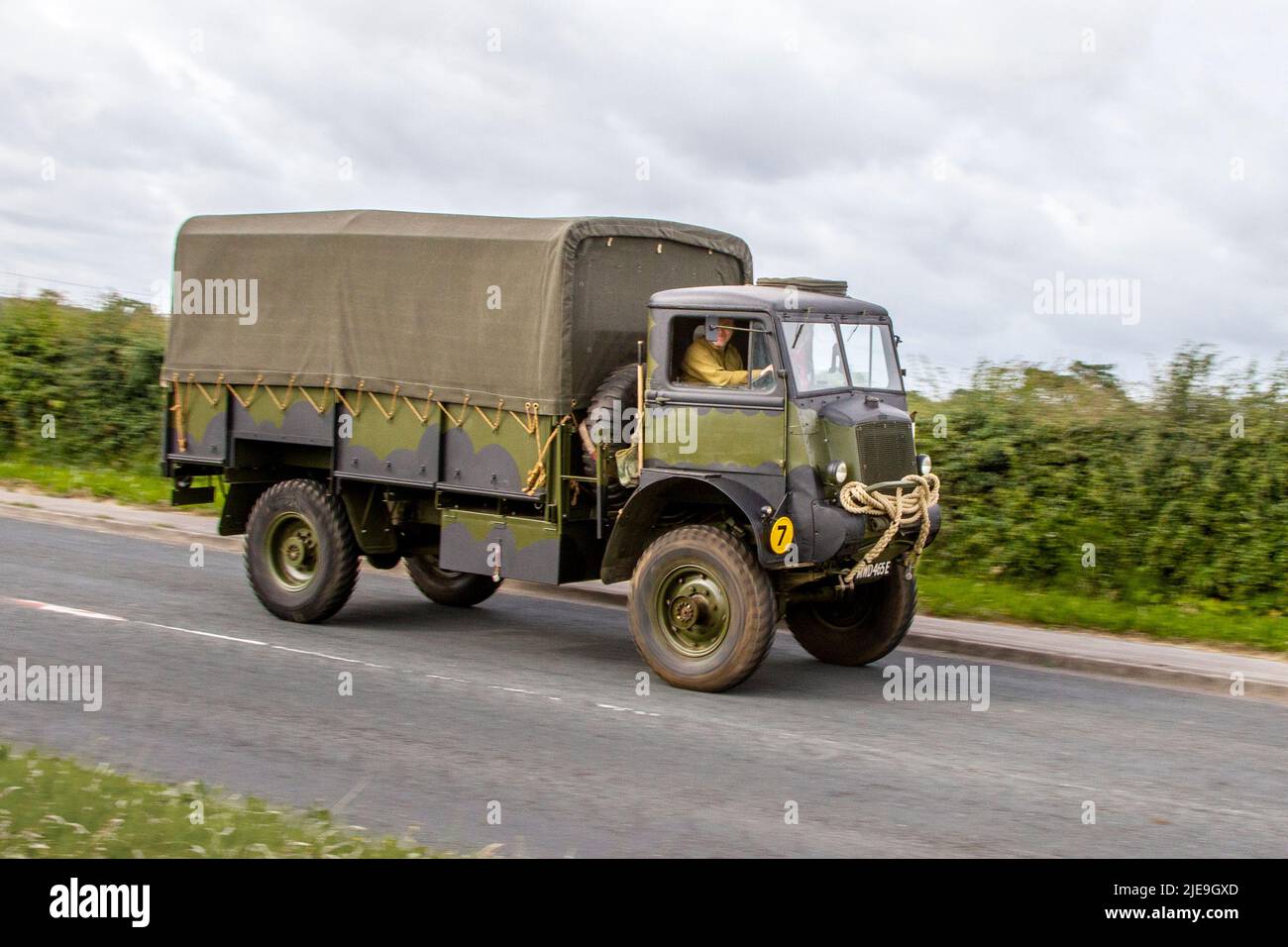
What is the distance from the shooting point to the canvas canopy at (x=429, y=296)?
11180 mm

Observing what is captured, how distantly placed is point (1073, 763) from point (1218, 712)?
2.41 m

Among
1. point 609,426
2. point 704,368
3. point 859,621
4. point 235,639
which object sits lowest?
point 235,639

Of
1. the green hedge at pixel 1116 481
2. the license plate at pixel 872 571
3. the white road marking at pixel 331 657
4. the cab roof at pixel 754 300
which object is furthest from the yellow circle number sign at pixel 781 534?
the green hedge at pixel 1116 481

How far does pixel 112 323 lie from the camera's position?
23328mm

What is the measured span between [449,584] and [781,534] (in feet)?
16.0

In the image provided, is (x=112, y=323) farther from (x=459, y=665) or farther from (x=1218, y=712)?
(x=1218, y=712)

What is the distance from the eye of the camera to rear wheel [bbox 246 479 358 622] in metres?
12.6

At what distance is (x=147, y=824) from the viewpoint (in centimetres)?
632

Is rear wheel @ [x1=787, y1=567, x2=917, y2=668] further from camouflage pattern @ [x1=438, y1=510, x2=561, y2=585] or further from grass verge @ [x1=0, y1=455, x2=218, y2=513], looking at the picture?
grass verge @ [x1=0, y1=455, x2=218, y2=513]

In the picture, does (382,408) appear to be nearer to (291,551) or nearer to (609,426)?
(291,551)

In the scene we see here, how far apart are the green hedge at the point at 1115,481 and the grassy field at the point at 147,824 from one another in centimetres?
951

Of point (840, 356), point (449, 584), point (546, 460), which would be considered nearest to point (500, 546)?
point (546, 460)
